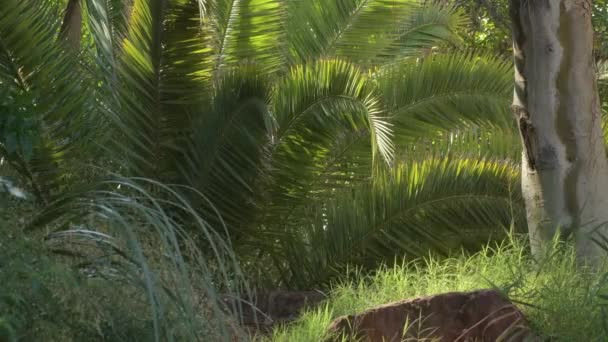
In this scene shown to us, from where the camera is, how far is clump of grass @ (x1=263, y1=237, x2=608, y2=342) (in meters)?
5.15

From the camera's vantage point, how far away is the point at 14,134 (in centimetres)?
459

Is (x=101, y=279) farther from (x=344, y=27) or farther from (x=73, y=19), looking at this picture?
(x=73, y=19)

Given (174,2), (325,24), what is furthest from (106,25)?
(325,24)

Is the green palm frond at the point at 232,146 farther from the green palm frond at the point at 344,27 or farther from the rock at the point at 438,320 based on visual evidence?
the rock at the point at 438,320

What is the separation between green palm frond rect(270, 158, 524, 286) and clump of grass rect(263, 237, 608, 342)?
6.11ft

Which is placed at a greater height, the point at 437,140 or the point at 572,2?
the point at 572,2

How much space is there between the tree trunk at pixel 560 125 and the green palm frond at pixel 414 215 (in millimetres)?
2133

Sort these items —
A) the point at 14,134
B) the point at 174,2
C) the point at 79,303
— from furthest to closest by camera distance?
the point at 174,2 < the point at 14,134 < the point at 79,303

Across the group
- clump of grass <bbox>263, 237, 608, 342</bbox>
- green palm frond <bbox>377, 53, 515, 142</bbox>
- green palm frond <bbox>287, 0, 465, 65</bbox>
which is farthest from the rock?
green palm frond <bbox>287, 0, 465, 65</bbox>

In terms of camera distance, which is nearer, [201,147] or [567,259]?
[567,259]

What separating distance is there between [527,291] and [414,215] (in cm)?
307

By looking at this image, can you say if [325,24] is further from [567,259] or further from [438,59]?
[567,259]

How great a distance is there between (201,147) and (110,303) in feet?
15.8

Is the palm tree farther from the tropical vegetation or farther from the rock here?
the rock
